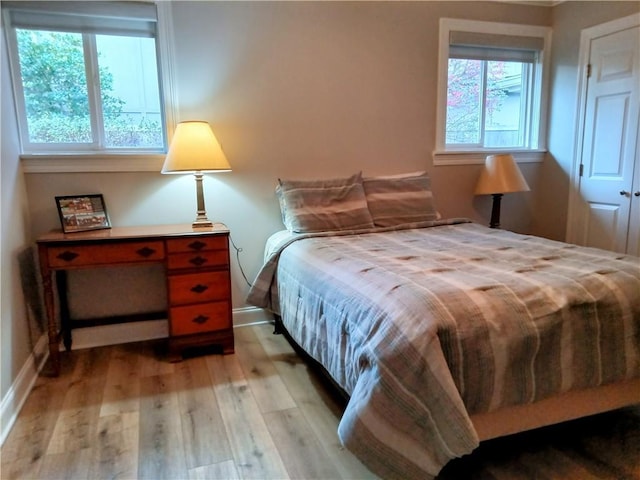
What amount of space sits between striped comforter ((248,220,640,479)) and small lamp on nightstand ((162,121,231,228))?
1005 millimetres

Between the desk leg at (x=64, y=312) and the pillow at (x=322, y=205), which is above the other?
the pillow at (x=322, y=205)

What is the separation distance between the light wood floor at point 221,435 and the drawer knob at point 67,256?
0.64 meters

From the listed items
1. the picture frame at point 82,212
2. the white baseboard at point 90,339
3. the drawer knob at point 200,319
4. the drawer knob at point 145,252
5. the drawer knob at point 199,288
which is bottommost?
the white baseboard at point 90,339

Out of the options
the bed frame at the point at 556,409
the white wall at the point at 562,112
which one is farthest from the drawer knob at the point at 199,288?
the white wall at the point at 562,112

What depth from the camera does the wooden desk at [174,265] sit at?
7.77ft

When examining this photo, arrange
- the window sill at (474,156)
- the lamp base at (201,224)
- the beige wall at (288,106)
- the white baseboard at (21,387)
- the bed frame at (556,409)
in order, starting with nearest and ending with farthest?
the bed frame at (556,409), the white baseboard at (21,387), the lamp base at (201,224), the beige wall at (288,106), the window sill at (474,156)

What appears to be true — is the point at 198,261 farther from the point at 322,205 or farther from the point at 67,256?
the point at 322,205

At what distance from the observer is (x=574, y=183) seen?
143 inches

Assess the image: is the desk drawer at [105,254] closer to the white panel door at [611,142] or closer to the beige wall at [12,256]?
the beige wall at [12,256]

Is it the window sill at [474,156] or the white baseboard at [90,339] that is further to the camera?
the window sill at [474,156]

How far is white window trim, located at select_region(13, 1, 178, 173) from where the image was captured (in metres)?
2.64

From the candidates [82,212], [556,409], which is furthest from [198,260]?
[556,409]

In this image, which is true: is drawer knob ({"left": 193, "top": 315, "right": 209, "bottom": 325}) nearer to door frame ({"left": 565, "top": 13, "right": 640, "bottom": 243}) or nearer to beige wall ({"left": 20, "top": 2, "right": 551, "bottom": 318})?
beige wall ({"left": 20, "top": 2, "right": 551, "bottom": 318})

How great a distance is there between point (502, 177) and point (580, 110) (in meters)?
0.86
